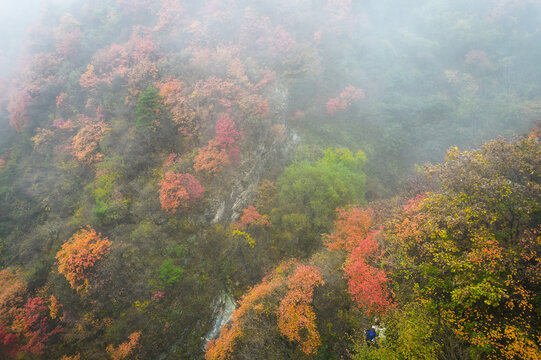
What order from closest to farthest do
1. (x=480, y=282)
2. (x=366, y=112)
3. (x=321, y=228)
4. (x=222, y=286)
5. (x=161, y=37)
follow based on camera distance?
(x=480, y=282) → (x=222, y=286) → (x=321, y=228) → (x=161, y=37) → (x=366, y=112)

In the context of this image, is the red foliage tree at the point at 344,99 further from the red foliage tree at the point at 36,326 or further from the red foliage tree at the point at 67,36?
the red foliage tree at the point at 36,326

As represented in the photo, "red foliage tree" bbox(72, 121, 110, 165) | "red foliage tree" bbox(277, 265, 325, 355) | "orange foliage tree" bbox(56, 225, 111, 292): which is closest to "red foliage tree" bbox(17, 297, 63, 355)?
"orange foliage tree" bbox(56, 225, 111, 292)

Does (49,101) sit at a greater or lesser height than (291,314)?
greater

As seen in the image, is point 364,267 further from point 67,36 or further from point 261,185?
point 67,36

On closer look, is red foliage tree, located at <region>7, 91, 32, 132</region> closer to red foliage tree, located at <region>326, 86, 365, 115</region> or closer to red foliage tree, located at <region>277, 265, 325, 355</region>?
red foliage tree, located at <region>277, 265, 325, 355</region>

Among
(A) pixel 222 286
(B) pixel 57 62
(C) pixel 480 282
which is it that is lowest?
(A) pixel 222 286

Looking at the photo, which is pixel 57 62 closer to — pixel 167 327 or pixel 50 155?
pixel 50 155

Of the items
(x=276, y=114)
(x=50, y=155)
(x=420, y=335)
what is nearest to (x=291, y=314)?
(x=420, y=335)
